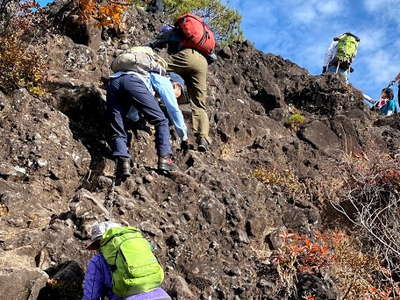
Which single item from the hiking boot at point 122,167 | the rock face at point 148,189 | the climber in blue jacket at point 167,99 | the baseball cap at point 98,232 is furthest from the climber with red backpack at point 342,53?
the baseball cap at point 98,232

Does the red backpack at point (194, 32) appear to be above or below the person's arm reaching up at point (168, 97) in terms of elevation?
above

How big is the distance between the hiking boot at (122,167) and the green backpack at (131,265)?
210cm

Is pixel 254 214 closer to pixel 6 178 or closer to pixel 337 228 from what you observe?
pixel 337 228

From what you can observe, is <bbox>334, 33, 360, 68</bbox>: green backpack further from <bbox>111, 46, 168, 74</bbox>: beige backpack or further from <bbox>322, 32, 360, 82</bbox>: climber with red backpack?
<bbox>111, 46, 168, 74</bbox>: beige backpack

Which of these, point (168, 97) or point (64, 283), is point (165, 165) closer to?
point (168, 97)

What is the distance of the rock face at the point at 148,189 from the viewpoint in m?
5.71

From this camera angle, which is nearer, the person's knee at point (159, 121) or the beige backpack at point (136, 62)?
the person's knee at point (159, 121)

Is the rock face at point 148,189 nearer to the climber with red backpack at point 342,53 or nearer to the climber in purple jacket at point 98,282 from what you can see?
the climber in purple jacket at point 98,282

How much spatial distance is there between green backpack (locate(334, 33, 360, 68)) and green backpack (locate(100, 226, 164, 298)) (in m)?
12.7

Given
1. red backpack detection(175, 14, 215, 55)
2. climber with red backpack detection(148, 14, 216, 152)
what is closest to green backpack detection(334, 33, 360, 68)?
climber with red backpack detection(148, 14, 216, 152)

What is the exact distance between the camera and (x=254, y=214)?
7395 millimetres

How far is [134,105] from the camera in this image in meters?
7.01

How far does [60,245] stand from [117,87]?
95.5 inches

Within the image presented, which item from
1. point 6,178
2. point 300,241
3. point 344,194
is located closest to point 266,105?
point 344,194
